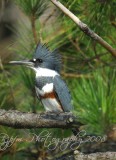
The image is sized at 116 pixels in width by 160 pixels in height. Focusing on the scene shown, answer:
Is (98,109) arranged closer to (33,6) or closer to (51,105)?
(33,6)

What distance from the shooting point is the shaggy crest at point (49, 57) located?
2613 mm

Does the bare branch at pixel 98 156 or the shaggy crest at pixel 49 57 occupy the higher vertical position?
the shaggy crest at pixel 49 57

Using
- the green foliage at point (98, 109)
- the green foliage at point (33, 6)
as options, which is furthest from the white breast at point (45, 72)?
the green foliage at point (98, 109)

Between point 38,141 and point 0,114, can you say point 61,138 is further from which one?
point 0,114

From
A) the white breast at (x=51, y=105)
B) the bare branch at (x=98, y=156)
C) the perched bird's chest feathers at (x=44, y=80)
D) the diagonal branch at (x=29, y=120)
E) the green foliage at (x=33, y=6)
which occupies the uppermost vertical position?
the green foliage at (x=33, y=6)

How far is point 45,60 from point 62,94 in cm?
26

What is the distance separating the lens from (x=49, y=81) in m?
2.60

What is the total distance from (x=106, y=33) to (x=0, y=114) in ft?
1.86

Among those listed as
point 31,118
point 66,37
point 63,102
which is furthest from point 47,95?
point 31,118

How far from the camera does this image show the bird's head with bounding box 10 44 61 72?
8.53 feet

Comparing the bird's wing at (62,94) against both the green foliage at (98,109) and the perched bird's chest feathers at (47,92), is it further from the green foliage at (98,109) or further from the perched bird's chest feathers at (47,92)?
the green foliage at (98,109)

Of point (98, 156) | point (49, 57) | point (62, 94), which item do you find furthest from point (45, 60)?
point (98, 156)

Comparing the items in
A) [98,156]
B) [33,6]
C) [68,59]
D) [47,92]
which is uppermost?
[33,6]

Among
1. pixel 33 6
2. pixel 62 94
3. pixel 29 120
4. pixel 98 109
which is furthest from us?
pixel 62 94
